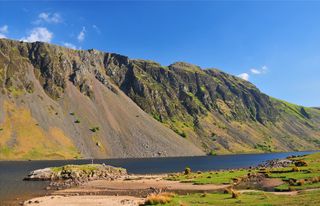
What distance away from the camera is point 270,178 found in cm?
7094

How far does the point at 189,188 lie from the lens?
222 ft

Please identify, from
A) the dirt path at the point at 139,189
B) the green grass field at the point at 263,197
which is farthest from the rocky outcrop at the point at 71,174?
the green grass field at the point at 263,197

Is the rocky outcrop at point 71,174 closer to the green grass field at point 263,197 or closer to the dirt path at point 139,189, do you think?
the dirt path at point 139,189

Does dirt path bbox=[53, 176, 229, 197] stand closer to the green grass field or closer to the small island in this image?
the small island

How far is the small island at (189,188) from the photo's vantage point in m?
42.3

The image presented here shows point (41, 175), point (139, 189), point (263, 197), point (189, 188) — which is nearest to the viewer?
point (263, 197)

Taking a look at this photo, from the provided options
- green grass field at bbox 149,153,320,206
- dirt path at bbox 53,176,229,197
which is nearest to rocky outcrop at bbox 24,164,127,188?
dirt path at bbox 53,176,229,197

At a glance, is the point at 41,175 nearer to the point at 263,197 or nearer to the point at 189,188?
the point at 189,188

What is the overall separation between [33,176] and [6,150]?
109m

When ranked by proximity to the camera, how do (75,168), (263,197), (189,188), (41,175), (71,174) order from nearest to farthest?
(263,197), (189,188), (41,175), (71,174), (75,168)

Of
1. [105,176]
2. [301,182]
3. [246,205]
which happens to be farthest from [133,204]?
[105,176]

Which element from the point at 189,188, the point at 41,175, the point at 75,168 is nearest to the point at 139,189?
the point at 189,188

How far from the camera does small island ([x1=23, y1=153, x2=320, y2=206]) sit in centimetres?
4228

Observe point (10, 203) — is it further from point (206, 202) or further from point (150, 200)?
point (206, 202)
